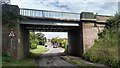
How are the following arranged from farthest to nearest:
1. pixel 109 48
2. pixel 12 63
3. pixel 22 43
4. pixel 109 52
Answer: pixel 22 43, pixel 109 48, pixel 109 52, pixel 12 63

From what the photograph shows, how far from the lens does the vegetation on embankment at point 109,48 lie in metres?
22.5

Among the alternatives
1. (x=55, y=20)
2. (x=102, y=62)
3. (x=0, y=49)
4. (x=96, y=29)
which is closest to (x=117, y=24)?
(x=96, y=29)

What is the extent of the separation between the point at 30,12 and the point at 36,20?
1.53m

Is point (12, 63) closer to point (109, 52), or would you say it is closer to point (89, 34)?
point (109, 52)

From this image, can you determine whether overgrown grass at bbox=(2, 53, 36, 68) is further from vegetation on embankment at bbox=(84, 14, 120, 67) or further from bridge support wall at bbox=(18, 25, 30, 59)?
vegetation on embankment at bbox=(84, 14, 120, 67)

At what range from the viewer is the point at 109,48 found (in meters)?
25.9

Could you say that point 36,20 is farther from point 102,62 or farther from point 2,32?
point 102,62

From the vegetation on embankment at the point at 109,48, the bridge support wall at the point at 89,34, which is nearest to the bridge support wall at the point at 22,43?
the vegetation on embankment at the point at 109,48

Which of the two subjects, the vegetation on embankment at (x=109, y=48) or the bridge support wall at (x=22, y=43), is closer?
the vegetation on embankment at (x=109, y=48)

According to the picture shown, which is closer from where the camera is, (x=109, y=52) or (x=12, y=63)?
(x=12, y=63)

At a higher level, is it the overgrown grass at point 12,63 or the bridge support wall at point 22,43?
the bridge support wall at point 22,43

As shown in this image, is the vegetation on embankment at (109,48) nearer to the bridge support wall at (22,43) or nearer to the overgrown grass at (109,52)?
the overgrown grass at (109,52)

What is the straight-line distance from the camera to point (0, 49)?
87.3 feet

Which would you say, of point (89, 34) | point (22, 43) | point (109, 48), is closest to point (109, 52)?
point (109, 48)
